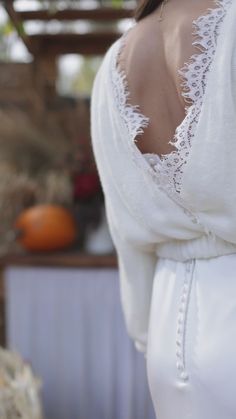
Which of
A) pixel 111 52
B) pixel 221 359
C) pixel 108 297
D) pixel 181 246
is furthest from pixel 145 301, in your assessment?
pixel 108 297

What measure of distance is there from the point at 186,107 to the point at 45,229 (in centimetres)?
174

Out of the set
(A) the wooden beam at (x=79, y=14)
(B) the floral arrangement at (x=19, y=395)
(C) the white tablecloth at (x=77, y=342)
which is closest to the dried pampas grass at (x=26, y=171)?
(C) the white tablecloth at (x=77, y=342)

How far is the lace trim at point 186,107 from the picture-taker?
98 cm

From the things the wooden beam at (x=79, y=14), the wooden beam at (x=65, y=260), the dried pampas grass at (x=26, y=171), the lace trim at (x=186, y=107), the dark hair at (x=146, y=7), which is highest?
the wooden beam at (x=79, y=14)

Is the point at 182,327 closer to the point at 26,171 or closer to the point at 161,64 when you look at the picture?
the point at 161,64

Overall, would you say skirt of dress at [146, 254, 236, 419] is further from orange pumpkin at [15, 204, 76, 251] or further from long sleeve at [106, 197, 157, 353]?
orange pumpkin at [15, 204, 76, 251]

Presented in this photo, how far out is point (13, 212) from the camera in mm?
2924

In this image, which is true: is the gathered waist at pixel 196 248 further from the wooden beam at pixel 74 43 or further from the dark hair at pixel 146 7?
the wooden beam at pixel 74 43

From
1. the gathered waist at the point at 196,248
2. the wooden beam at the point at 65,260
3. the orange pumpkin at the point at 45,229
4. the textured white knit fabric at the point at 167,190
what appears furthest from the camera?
the orange pumpkin at the point at 45,229

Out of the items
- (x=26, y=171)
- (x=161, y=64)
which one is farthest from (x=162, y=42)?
(x=26, y=171)

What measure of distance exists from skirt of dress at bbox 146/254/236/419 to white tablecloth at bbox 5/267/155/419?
1.37m

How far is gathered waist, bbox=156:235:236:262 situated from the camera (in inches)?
42.9

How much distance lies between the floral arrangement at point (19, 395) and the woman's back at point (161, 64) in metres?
1.17

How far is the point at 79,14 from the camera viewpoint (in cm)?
276
